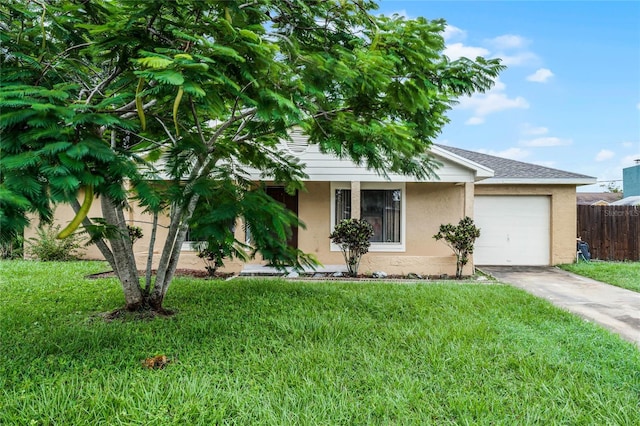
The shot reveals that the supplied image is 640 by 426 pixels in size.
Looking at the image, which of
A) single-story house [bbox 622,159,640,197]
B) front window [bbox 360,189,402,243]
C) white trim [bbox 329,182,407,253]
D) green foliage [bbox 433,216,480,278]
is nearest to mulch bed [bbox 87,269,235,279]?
white trim [bbox 329,182,407,253]

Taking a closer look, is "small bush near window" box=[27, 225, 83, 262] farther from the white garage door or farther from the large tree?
the white garage door

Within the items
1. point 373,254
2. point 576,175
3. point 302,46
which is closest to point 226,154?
point 302,46

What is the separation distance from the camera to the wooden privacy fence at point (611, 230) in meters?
13.5

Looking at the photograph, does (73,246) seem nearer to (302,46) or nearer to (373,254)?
(373,254)

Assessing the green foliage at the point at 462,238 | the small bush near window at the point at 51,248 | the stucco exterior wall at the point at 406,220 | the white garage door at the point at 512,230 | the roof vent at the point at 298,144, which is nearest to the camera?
the green foliage at the point at 462,238

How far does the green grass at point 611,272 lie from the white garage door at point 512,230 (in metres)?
1.12

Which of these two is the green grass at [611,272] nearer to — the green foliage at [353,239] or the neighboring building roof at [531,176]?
the neighboring building roof at [531,176]

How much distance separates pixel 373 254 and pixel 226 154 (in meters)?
7.14

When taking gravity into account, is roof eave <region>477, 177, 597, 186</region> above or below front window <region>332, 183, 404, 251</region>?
above

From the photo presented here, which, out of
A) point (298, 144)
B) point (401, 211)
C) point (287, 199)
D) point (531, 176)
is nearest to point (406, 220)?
point (401, 211)

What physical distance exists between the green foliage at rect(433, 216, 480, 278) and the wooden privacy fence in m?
6.53

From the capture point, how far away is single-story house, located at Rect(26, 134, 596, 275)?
10.8 m

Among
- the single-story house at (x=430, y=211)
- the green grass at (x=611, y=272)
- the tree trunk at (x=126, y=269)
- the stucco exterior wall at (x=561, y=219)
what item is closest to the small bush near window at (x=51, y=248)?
the single-story house at (x=430, y=211)

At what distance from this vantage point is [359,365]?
3.85m
